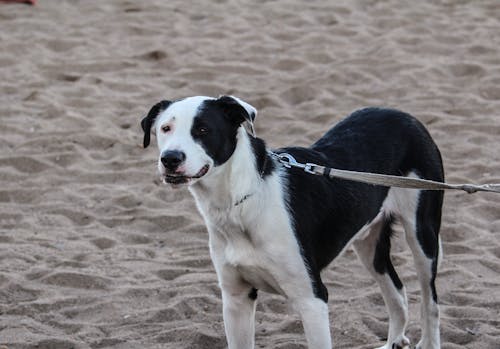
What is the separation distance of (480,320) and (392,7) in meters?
6.86

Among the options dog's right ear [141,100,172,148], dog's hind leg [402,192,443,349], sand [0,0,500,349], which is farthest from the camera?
sand [0,0,500,349]

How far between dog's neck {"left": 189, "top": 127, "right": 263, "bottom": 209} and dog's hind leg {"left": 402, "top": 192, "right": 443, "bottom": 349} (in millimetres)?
1099

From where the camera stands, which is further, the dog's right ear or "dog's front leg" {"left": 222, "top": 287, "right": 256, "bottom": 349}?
"dog's front leg" {"left": 222, "top": 287, "right": 256, "bottom": 349}

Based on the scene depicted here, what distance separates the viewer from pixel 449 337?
5.47 m

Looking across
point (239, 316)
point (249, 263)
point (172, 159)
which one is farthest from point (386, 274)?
point (172, 159)

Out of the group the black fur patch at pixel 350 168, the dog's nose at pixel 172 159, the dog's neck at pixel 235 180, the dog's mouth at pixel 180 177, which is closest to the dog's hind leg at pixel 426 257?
the black fur patch at pixel 350 168

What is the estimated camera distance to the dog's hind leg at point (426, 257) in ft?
17.4

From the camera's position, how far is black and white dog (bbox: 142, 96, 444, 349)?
4430mm

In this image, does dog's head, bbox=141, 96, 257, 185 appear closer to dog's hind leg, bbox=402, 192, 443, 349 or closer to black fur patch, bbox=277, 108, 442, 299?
black fur patch, bbox=277, 108, 442, 299

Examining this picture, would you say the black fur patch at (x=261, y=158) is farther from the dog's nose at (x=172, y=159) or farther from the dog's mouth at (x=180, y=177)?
the dog's nose at (x=172, y=159)

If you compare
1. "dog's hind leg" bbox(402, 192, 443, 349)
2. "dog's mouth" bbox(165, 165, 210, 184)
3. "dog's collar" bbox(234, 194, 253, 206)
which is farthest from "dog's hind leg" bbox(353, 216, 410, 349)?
"dog's mouth" bbox(165, 165, 210, 184)

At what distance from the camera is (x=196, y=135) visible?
439 cm

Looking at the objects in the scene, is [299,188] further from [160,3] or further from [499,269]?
[160,3]

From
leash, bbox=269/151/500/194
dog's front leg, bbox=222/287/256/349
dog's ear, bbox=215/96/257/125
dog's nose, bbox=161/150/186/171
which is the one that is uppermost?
dog's ear, bbox=215/96/257/125
